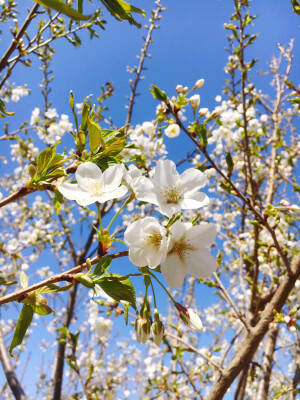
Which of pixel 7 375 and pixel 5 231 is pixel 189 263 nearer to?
pixel 7 375

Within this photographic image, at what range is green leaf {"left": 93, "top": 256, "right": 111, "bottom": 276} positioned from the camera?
23.7 inches

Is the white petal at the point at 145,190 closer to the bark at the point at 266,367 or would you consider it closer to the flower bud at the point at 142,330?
the flower bud at the point at 142,330

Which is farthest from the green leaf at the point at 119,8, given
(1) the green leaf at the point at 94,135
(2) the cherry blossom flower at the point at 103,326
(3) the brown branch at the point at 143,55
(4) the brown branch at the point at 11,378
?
(3) the brown branch at the point at 143,55

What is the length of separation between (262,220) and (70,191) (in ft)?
2.93

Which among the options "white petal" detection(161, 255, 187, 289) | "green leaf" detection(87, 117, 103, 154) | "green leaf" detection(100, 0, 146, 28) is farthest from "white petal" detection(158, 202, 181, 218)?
"green leaf" detection(100, 0, 146, 28)

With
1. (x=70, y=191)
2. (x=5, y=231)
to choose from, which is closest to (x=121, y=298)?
(x=70, y=191)

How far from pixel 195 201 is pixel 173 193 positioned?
2.4 inches

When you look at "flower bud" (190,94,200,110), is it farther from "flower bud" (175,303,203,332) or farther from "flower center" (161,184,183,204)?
"flower bud" (175,303,203,332)

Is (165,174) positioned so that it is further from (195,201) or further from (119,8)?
(119,8)

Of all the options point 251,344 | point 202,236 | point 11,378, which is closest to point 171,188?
point 202,236

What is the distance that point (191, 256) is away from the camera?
2.26 ft

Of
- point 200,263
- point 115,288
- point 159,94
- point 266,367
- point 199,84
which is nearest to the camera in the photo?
point 115,288

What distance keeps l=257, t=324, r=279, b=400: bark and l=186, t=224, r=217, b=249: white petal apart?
2.03 metres

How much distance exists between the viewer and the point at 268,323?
1.38 meters
